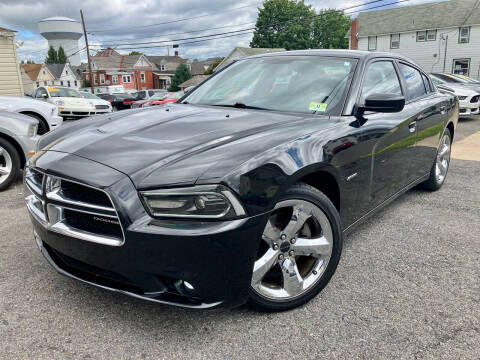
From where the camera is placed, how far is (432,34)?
35125 millimetres

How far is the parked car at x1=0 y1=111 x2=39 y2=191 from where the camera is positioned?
493 cm

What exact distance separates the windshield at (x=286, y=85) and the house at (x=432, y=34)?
35.2 meters

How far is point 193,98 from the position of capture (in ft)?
11.6

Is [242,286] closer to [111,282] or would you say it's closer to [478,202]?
[111,282]

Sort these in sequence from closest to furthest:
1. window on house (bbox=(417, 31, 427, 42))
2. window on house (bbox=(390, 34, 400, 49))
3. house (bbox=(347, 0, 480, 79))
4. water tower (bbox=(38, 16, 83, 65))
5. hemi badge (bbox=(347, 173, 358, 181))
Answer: hemi badge (bbox=(347, 173, 358, 181)), house (bbox=(347, 0, 480, 79)), window on house (bbox=(417, 31, 427, 42)), window on house (bbox=(390, 34, 400, 49)), water tower (bbox=(38, 16, 83, 65))

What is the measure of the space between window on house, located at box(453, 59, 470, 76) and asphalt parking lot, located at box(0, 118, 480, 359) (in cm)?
3574

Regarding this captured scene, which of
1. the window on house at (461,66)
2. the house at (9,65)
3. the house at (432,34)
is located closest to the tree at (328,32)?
the house at (432,34)

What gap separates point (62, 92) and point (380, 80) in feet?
47.5

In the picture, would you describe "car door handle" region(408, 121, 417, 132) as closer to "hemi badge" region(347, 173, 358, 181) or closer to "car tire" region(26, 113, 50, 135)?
"hemi badge" region(347, 173, 358, 181)

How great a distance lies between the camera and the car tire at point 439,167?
454 cm

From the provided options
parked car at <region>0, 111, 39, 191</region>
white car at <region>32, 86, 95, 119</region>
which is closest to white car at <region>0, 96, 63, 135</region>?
parked car at <region>0, 111, 39, 191</region>

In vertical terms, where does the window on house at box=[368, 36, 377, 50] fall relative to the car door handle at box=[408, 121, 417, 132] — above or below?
above

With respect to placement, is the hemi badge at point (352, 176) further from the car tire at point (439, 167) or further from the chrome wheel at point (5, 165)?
the chrome wheel at point (5, 165)

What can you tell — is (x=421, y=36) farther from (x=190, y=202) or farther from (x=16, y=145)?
(x=190, y=202)
